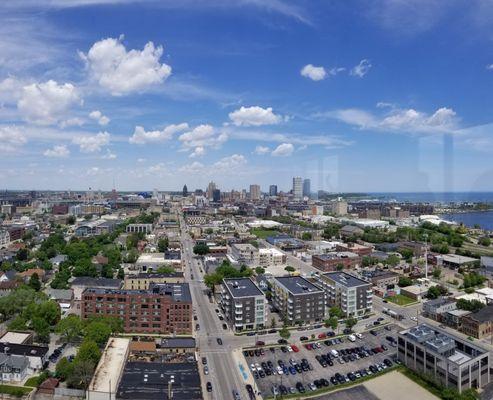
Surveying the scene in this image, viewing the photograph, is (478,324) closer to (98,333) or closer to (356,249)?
(98,333)

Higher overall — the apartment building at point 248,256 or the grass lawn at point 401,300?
→ the apartment building at point 248,256

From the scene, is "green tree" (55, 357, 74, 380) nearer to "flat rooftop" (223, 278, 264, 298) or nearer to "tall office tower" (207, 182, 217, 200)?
"flat rooftop" (223, 278, 264, 298)

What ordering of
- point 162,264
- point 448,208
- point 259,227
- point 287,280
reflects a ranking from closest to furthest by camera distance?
point 287,280, point 162,264, point 259,227, point 448,208

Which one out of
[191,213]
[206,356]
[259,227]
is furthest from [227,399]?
[191,213]

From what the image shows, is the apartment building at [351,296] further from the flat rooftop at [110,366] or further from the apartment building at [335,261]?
the flat rooftop at [110,366]

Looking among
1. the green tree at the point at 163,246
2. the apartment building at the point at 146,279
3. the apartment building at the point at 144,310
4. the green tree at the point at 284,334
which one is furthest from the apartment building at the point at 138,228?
the green tree at the point at 284,334

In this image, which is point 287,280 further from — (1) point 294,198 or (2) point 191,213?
(1) point 294,198

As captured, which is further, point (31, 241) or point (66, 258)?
point (31, 241)
